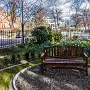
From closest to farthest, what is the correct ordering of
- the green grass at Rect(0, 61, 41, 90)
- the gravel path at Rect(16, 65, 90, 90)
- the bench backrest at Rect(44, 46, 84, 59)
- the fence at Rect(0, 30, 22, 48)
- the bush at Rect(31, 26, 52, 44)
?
the green grass at Rect(0, 61, 41, 90) → the gravel path at Rect(16, 65, 90, 90) → the bench backrest at Rect(44, 46, 84, 59) → the bush at Rect(31, 26, 52, 44) → the fence at Rect(0, 30, 22, 48)

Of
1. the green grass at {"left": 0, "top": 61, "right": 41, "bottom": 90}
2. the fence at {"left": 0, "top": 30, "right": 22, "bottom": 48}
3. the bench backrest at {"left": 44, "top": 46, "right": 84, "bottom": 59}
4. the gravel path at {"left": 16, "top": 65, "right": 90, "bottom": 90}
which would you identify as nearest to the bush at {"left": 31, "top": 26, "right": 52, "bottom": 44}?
the fence at {"left": 0, "top": 30, "right": 22, "bottom": 48}

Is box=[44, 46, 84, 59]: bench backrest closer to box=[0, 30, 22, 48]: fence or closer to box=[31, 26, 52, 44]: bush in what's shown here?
box=[31, 26, 52, 44]: bush

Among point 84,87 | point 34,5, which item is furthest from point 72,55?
point 34,5

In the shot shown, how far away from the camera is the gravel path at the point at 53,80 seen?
18.4 feet

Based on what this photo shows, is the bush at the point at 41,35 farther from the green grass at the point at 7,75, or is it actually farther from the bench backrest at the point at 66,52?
the green grass at the point at 7,75

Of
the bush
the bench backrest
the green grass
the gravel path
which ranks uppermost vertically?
the bush

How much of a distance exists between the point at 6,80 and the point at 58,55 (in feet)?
8.27

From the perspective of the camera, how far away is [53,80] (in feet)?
20.6

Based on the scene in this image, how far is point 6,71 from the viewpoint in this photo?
6914 mm

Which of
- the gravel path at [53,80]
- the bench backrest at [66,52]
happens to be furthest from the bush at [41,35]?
the gravel path at [53,80]

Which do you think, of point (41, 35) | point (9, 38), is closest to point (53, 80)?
point (41, 35)

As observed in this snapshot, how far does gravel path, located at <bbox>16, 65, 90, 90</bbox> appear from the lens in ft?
18.4

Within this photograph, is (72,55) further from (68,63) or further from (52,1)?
(52,1)

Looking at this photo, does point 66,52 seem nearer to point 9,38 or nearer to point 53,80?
point 53,80
